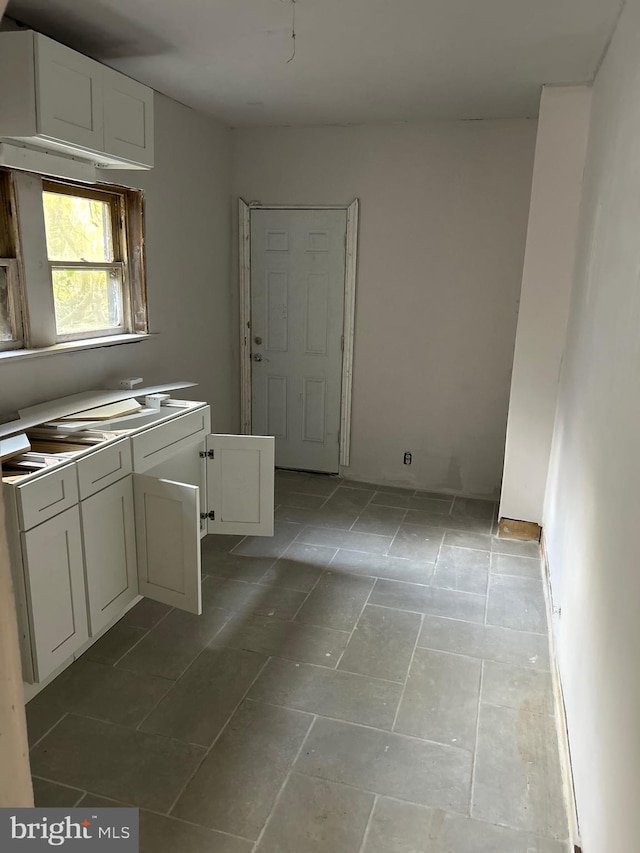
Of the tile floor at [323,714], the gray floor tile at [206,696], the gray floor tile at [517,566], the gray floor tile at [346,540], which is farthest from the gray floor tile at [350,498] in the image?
the gray floor tile at [206,696]

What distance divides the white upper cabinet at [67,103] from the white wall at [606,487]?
2.14m

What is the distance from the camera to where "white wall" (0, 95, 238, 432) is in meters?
3.52

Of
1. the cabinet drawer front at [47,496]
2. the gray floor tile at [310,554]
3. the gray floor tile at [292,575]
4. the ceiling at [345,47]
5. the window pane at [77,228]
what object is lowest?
the gray floor tile at [292,575]

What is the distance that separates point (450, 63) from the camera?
3.23 meters

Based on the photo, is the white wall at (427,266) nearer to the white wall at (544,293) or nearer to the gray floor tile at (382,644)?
the white wall at (544,293)

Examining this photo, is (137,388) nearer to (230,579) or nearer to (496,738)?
(230,579)

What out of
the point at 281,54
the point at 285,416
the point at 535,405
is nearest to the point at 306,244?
the point at 285,416

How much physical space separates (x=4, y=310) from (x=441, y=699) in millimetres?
2632

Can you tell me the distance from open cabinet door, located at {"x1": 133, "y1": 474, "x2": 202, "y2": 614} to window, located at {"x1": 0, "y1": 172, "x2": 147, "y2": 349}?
3.22ft

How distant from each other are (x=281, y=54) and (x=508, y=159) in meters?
1.92

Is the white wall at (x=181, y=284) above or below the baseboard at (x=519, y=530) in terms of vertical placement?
above

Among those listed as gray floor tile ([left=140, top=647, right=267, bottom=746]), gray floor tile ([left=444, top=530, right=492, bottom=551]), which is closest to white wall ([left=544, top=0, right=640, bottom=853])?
gray floor tile ([left=444, top=530, right=492, bottom=551])

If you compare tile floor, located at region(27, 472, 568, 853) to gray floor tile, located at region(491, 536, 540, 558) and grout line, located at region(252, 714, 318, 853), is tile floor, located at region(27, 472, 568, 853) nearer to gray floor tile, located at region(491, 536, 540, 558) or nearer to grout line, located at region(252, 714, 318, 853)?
grout line, located at region(252, 714, 318, 853)

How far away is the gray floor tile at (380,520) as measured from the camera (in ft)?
14.1
